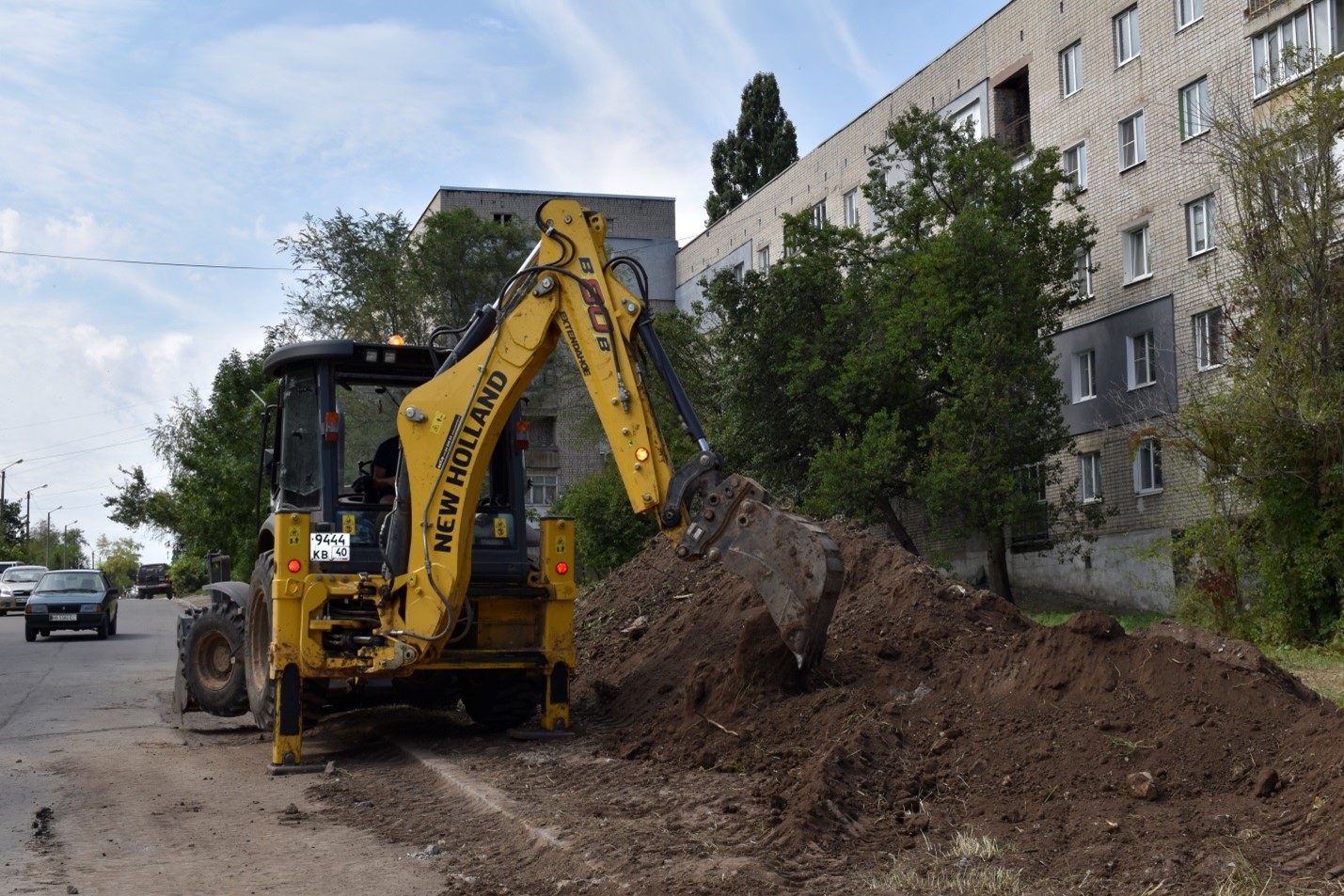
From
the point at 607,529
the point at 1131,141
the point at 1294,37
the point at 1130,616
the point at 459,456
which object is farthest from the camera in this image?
the point at 607,529

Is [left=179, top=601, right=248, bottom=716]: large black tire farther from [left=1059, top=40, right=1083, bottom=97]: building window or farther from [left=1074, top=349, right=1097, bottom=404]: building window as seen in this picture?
[left=1059, top=40, right=1083, bottom=97]: building window

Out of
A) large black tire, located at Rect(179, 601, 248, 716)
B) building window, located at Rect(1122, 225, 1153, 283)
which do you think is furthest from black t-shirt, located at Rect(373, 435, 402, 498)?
building window, located at Rect(1122, 225, 1153, 283)

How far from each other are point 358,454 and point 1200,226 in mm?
23114

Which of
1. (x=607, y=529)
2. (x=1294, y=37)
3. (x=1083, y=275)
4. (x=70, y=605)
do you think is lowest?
(x=70, y=605)

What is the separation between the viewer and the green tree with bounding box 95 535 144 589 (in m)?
148

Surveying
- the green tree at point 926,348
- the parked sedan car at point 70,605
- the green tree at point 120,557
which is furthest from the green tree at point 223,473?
the green tree at point 120,557

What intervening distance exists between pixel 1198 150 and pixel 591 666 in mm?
20264

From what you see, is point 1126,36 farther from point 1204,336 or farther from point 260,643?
point 260,643

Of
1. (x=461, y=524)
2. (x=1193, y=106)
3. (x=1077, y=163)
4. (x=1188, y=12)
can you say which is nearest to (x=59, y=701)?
(x=461, y=524)

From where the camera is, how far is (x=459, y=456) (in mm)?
10172

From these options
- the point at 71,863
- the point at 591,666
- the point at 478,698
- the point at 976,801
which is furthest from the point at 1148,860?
the point at 591,666

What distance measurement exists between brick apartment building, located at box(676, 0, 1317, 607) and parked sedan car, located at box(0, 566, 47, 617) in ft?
96.8

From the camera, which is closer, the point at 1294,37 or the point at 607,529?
the point at 1294,37

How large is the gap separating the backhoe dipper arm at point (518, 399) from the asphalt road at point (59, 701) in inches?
114
